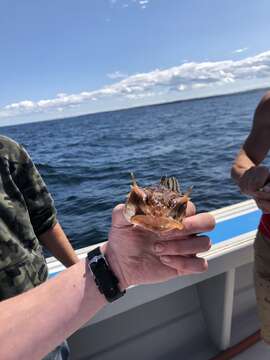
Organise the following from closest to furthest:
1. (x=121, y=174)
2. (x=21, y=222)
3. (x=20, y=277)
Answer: (x=20, y=277), (x=21, y=222), (x=121, y=174)

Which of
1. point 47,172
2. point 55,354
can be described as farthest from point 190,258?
point 47,172

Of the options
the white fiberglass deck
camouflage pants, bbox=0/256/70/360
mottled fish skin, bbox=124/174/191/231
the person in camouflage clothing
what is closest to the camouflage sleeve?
the person in camouflage clothing

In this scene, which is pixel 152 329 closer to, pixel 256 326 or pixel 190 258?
pixel 256 326

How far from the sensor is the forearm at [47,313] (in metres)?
1.09

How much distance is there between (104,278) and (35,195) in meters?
0.72

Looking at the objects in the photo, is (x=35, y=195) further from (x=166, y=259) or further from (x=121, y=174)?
(x=121, y=174)

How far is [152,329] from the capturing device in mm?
3008

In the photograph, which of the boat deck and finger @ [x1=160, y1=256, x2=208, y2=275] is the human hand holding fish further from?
the boat deck

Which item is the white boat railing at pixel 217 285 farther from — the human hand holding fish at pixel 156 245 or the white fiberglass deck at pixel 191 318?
the human hand holding fish at pixel 156 245

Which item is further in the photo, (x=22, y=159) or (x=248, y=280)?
(x=248, y=280)

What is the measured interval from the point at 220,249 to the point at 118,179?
961 centimetres

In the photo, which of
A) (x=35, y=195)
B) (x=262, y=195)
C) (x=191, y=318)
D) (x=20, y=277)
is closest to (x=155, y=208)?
(x=20, y=277)

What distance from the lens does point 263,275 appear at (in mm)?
2455

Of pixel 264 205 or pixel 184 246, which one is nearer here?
pixel 184 246
